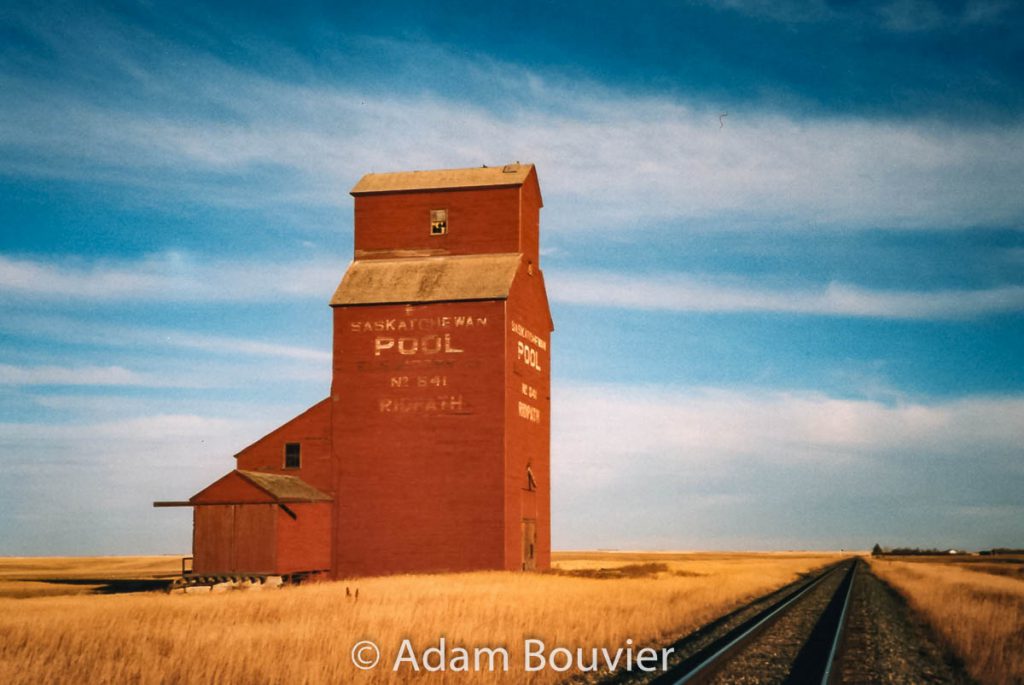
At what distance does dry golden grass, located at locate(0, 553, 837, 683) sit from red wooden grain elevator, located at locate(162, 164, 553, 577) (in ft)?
29.1

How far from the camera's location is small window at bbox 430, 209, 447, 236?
41.0m

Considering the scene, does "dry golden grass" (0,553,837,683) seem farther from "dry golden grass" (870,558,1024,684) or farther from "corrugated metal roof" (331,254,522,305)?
"corrugated metal roof" (331,254,522,305)

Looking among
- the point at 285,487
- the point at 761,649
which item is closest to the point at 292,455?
the point at 285,487

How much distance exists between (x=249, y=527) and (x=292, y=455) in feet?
15.3

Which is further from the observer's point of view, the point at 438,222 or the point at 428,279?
the point at 438,222

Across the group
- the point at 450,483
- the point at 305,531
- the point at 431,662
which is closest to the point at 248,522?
the point at 305,531

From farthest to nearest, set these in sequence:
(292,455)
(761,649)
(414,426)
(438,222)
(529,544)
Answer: (438,222) < (529,544) < (292,455) < (414,426) < (761,649)

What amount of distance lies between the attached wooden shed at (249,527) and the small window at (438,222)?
481 inches

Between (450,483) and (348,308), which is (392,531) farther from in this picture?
(348,308)

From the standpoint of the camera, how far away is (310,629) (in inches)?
663

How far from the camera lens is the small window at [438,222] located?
41.0 meters

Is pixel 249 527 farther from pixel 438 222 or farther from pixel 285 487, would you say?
pixel 438 222

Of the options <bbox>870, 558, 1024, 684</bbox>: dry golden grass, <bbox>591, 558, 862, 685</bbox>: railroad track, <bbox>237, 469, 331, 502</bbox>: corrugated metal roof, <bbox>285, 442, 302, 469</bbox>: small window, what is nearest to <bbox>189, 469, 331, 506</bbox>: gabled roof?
<bbox>237, 469, 331, 502</bbox>: corrugated metal roof

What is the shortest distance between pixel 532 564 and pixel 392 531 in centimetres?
658
